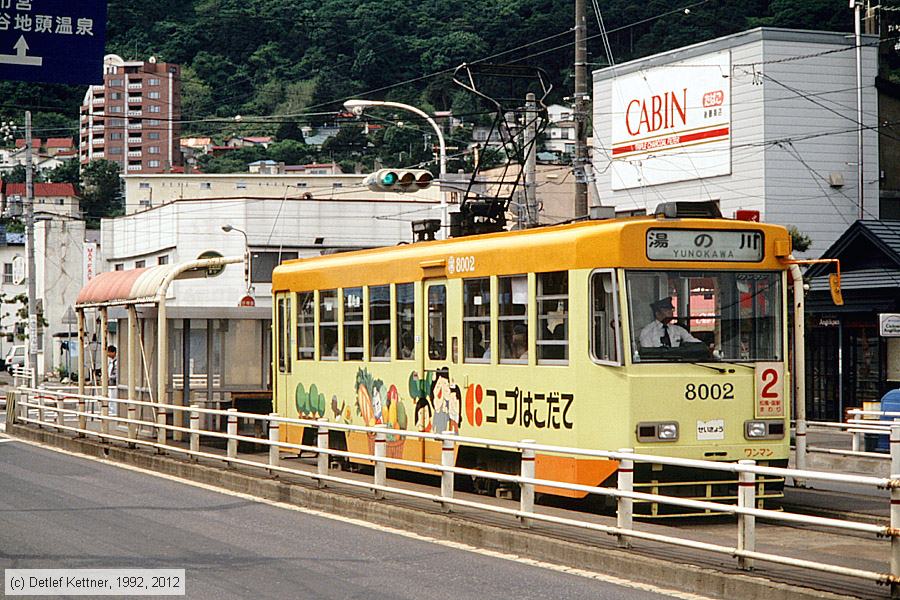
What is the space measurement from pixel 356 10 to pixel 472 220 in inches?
4348

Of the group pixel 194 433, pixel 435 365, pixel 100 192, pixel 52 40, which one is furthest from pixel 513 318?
pixel 100 192

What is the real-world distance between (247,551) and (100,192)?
459ft

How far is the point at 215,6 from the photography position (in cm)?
14550

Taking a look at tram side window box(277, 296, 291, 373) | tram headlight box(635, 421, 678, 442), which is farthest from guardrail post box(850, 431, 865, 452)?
tram headlight box(635, 421, 678, 442)

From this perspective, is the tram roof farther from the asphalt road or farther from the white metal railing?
the asphalt road

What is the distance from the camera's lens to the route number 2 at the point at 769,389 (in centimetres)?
1471

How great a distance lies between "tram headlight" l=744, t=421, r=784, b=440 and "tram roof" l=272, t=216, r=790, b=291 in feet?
5.37

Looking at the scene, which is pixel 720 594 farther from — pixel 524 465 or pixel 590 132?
pixel 590 132

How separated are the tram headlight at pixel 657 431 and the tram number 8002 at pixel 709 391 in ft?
1.16

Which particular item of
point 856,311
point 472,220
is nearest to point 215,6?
point 856,311

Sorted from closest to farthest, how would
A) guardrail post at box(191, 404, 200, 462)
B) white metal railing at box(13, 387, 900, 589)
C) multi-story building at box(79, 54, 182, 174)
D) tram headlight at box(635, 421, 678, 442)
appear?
white metal railing at box(13, 387, 900, 589)
tram headlight at box(635, 421, 678, 442)
guardrail post at box(191, 404, 200, 462)
multi-story building at box(79, 54, 182, 174)

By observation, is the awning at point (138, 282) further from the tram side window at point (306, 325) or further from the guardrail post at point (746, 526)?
the guardrail post at point (746, 526)

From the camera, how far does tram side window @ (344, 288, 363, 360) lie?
772 inches

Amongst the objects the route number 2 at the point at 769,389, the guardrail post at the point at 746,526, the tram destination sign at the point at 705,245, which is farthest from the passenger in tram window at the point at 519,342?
the guardrail post at the point at 746,526
